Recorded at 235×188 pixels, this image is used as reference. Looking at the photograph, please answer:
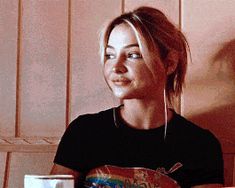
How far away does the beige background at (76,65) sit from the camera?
1.27 metres

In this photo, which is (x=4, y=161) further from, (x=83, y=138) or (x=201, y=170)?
(x=201, y=170)

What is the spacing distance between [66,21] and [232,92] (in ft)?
1.49

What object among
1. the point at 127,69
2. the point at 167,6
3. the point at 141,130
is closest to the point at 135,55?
the point at 127,69

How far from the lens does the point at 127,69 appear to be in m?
1.06

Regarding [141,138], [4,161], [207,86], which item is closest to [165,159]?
[141,138]

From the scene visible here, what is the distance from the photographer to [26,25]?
1273 mm

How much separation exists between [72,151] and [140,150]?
0.48 ft

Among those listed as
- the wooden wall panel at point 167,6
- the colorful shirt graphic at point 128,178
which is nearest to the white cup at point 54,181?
the colorful shirt graphic at point 128,178

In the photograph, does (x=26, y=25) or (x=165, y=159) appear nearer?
(x=165, y=159)

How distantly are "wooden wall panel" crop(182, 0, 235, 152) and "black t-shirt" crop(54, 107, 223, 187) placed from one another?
5.7 inches

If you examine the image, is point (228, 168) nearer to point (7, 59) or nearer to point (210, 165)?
point (210, 165)

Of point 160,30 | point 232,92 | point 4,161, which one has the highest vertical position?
point 160,30

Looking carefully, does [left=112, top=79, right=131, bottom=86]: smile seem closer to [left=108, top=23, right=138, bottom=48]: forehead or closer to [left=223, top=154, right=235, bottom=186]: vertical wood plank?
[left=108, top=23, right=138, bottom=48]: forehead

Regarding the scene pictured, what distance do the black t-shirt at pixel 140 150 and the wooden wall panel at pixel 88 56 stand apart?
136mm
